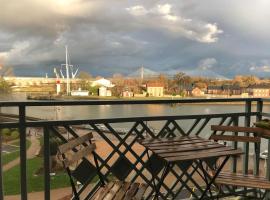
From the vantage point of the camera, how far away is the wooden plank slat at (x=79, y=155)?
2.11m

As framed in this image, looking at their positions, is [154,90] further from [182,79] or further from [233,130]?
[233,130]

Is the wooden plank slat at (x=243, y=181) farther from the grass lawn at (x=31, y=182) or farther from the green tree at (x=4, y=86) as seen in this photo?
the green tree at (x=4, y=86)

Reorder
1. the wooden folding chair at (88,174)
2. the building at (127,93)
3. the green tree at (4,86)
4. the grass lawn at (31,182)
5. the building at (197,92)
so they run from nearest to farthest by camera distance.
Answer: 1. the wooden folding chair at (88,174)
2. the grass lawn at (31,182)
3. the building at (127,93)
4. the green tree at (4,86)
5. the building at (197,92)

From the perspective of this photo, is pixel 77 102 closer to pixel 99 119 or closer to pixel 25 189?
pixel 99 119

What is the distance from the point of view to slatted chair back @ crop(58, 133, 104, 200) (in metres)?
2.16

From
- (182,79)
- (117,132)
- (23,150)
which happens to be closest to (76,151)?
(23,150)

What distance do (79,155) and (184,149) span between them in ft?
2.78

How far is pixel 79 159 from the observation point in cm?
231

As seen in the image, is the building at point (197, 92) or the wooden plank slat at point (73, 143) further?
the building at point (197, 92)

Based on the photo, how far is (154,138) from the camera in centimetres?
297

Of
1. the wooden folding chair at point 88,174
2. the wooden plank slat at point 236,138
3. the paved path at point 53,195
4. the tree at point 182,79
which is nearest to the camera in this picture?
the wooden folding chair at point 88,174

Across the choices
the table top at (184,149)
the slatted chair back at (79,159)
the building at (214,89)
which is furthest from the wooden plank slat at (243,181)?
the building at (214,89)

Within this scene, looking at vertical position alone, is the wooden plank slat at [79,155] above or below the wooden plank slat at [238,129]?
below

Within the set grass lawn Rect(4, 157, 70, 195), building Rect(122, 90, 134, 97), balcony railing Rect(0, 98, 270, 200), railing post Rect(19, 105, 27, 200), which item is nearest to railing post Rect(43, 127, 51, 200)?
balcony railing Rect(0, 98, 270, 200)
